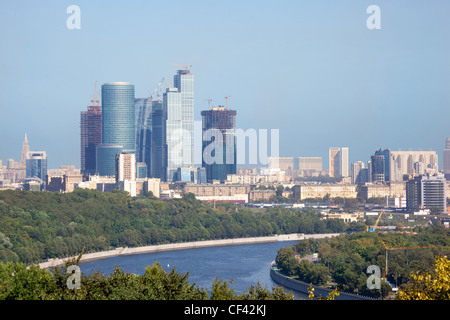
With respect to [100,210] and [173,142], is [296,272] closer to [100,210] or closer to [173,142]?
[100,210]

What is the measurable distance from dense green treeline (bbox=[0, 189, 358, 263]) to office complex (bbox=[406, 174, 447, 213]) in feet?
19.5

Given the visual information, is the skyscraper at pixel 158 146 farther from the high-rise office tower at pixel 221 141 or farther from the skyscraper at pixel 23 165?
the skyscraper at pixel 23 165

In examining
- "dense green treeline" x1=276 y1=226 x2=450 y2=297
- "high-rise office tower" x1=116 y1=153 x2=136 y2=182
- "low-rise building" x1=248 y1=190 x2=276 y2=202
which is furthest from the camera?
"low-rise building" x1=248 y1=190 x2=276 y2=202

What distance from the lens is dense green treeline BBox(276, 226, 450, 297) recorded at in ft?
50.1

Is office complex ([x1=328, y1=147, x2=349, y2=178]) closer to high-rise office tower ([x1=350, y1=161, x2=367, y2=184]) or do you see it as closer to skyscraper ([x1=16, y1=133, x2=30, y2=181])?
high-rise office tower ([x1=350, y1=161, x2=367, y2=184])

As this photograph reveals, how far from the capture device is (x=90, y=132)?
57.2m

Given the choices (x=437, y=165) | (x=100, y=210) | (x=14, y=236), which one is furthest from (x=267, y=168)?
(x=14, y=236)

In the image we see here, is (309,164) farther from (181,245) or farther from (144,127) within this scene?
(181,245)

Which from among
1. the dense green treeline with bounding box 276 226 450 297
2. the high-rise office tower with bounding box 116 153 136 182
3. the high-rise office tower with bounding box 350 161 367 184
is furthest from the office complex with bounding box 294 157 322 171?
the dense green treeline with bounding box 276 226 450 297

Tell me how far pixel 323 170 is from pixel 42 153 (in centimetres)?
2499

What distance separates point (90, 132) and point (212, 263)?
1469 inches

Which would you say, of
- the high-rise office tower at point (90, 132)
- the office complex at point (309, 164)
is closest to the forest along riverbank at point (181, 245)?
the high-rise office tower at point (90, 132)

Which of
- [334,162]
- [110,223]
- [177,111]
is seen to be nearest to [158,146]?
[177,111]
